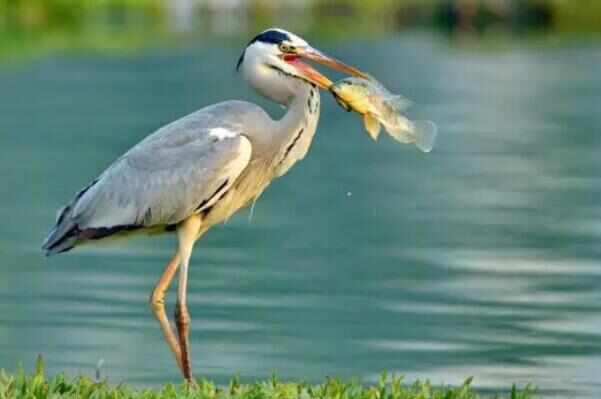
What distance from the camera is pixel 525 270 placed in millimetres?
11594

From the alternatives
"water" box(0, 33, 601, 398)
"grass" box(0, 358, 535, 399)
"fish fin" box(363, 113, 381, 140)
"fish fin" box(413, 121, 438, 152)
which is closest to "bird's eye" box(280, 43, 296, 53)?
"fish fin" box(363, 113, 381, 140)

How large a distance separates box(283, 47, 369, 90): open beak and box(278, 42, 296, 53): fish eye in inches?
0.8

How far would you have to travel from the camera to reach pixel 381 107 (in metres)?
7.38

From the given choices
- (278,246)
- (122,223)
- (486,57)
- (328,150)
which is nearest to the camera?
(122,223)

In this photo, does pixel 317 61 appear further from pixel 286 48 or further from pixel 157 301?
pixel 157 301

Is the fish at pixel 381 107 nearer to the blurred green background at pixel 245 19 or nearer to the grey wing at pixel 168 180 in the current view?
the grey wing at pixel 168 180

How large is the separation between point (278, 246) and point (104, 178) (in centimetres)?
509

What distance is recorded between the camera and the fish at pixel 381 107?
7.29 m

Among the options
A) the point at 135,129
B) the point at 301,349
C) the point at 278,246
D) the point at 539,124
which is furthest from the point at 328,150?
the point at 301,349

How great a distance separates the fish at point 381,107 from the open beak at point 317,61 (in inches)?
1.4

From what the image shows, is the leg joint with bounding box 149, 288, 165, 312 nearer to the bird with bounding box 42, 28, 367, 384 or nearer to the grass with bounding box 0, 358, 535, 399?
the bird with bounding box 42, 28, 367, 384

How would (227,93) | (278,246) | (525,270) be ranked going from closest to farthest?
(525,270) → (278,246) → (227,93)

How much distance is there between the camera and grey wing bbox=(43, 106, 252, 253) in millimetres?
7504

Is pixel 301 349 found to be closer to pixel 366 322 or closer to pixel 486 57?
pixel 366 322
